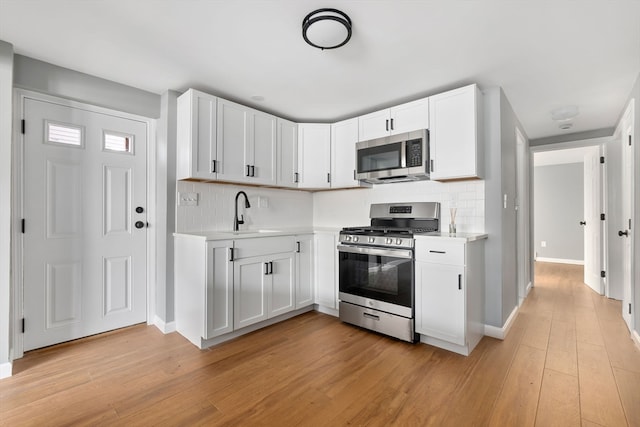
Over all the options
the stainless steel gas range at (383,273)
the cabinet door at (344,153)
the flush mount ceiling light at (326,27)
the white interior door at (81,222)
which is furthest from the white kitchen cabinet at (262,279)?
the flush mount ceiling light at (326,27)

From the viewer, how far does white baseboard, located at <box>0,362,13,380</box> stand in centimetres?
198

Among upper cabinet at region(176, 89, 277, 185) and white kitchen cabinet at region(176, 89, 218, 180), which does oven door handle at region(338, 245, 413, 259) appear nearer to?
upper cabinet at region(176, 89, 277, 185)

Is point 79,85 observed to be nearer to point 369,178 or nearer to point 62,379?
point 62,379

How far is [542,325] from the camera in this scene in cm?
294

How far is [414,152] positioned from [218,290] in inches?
84.1

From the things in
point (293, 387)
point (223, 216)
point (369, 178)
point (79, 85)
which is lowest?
point (293, 387)

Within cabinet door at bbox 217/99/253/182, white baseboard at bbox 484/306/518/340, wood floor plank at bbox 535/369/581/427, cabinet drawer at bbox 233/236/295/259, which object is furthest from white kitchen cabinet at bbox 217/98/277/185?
wood floor plank at bbox 535/369/581/427

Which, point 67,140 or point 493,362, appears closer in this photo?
point 493,362

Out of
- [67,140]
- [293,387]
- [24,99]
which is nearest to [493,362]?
[293,387]

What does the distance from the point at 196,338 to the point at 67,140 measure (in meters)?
1.97

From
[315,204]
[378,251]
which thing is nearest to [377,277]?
Result: [378,251]

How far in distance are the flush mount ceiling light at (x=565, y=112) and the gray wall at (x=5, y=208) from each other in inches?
190

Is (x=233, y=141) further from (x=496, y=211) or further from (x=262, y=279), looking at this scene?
(x=496, y=211)

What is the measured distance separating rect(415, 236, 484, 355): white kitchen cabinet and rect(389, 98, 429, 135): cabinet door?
1113 millimetres
